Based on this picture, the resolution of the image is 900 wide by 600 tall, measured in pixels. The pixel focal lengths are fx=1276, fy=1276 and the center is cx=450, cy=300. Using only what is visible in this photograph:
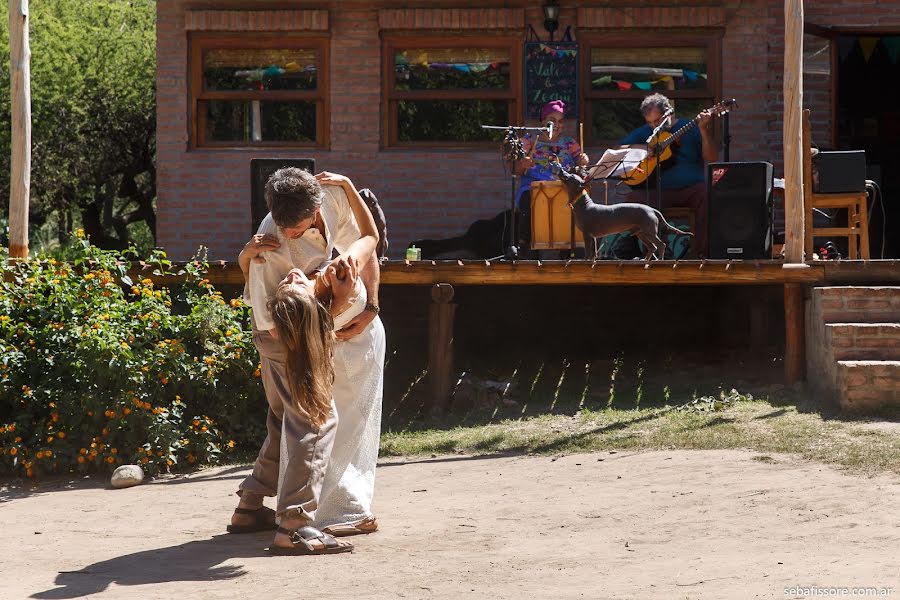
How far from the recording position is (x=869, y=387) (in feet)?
26.9

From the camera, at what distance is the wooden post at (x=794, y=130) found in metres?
8.94

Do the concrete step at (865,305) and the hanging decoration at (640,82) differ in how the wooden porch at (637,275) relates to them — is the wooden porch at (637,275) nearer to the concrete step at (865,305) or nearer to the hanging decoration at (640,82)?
the concrete step at (865,305)

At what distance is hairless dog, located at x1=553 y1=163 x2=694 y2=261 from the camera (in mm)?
9492

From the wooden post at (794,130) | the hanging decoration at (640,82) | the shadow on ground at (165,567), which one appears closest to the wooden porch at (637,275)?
the wooden post at (794,130)

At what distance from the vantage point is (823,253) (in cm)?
1020

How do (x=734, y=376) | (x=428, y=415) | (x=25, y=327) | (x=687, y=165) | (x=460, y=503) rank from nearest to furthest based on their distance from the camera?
(x=460, y=503), (x=25, y=327), (x=428, y=415), (x=734, y=376), (x=687, y=165)

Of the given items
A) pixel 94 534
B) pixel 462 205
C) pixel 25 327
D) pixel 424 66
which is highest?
pixel 424 66

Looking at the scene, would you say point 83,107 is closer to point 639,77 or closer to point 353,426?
point 639,77

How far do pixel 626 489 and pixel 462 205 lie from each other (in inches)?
222

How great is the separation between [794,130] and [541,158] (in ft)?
7.52

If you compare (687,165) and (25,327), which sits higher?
(687,165)

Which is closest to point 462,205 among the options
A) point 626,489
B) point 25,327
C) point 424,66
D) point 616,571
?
point 424,66

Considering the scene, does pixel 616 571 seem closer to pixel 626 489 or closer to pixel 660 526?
pixel 660 526

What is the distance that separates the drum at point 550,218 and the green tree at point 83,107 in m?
10.4
